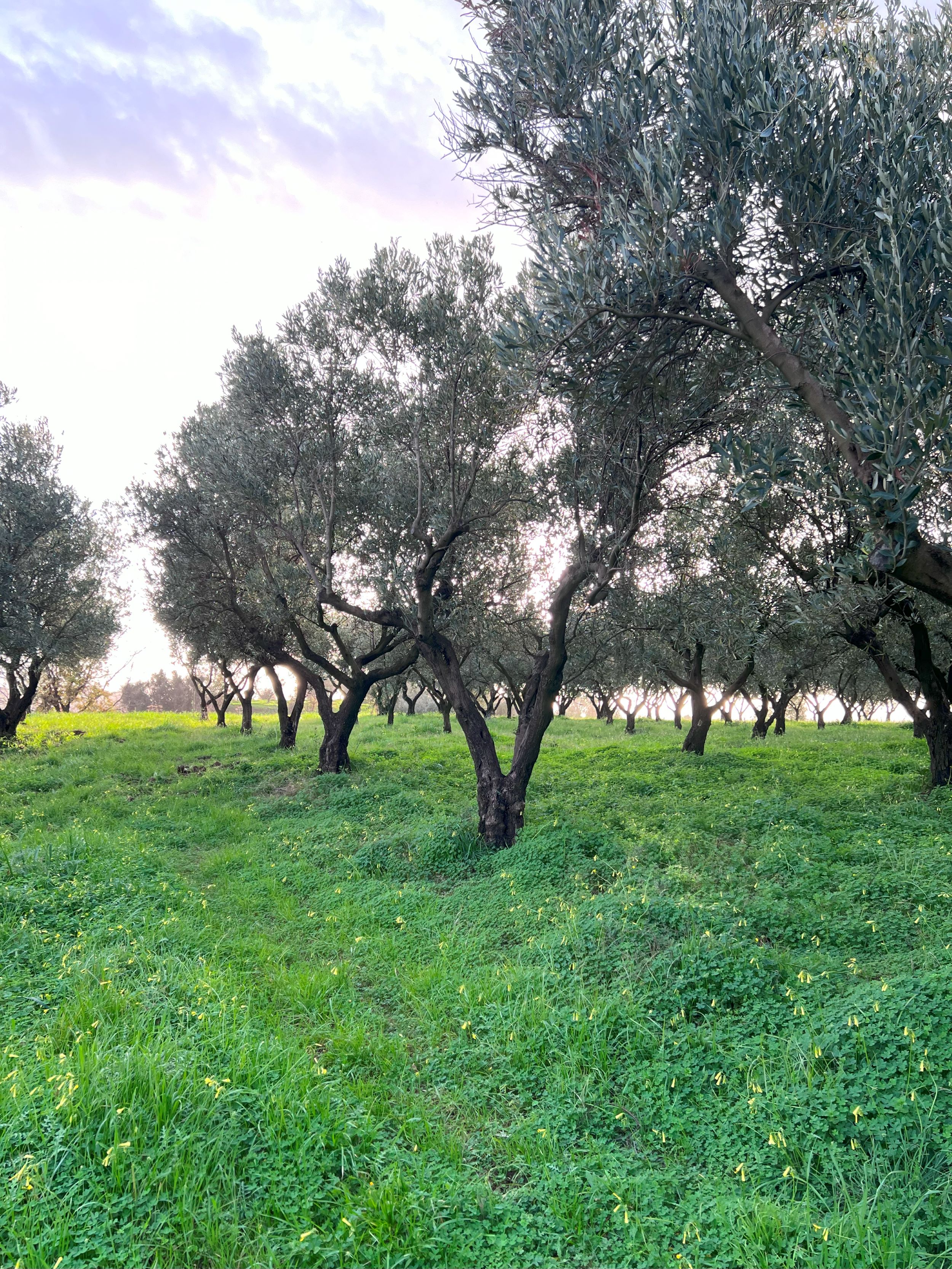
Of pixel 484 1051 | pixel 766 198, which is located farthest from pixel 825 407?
pixel 484 1051

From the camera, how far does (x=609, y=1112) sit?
5402 mm

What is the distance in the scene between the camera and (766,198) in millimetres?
8453

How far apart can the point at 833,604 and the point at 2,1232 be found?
12.6 meters

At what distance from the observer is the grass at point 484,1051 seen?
13.8ft

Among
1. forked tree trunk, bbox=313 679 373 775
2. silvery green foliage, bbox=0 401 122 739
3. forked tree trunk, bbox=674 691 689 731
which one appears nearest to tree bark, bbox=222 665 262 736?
silvery green foliage, bbox=0 401 122 739

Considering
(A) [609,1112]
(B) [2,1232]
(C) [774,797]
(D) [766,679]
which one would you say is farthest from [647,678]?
(B) [2,1232]

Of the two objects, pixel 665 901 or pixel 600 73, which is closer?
pixel 665 901

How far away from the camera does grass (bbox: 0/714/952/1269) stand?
13.8 ft

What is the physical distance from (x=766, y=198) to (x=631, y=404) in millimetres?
3279

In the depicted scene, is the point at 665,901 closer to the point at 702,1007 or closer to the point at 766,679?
the point at 702,1007

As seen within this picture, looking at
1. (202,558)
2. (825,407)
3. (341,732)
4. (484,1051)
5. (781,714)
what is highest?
(202,558)

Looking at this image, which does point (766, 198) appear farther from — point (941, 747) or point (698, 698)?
point (698, 698)

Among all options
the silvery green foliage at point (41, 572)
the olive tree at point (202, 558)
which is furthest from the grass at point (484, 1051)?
the silvery green foliage at point (41, 572)

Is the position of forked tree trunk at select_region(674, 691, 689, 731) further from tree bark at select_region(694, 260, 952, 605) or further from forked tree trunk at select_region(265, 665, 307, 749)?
tree bark at select_region(694, 260, 952, 605)
